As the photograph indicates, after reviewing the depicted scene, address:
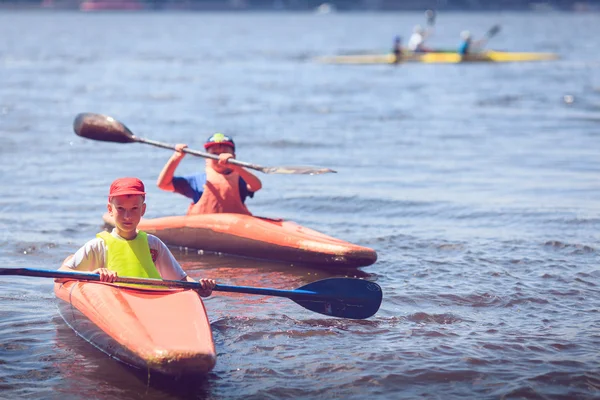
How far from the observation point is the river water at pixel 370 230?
6328 mm

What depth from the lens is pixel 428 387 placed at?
615 centimetres

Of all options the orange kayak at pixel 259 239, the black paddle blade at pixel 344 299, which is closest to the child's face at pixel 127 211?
the black paddle blade at pixel 344 299

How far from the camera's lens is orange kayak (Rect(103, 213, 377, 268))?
896 centimetres

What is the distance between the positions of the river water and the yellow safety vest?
58cm

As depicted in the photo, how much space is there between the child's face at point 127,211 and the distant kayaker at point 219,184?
3095 millimetres

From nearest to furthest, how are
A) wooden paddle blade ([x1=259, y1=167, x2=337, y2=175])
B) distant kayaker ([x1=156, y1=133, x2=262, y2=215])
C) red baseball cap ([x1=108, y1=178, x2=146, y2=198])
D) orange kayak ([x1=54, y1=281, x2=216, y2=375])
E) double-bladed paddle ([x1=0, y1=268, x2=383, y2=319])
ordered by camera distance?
orange kayak ([x1=54, y1=281, x2=216, y2=375])
red baseball cap ([x1=108, y1=178, x2=146, y2=198])
double-bladed paddle ([x1=0, y1=268, x2=383, y2=319])
wooden paddle blade ([x1=259, y1=167, x2=337, y2=175])
distant kayaker ([x1=156, y1=133, x2=262, y2=215])

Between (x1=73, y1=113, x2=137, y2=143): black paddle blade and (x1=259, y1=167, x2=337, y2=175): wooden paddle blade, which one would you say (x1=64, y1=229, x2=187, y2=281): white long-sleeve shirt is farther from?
(x1=73, y1=113, x2=137, y2=143): black paddle blade

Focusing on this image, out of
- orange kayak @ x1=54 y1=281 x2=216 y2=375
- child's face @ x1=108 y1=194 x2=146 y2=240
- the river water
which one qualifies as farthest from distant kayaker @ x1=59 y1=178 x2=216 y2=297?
the river water

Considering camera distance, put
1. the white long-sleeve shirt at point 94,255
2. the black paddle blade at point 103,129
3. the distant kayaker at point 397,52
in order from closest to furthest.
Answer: the white long-sleeve shirt at point 94,255 → the black paddle blade at point 103,129 → the distant kayaker at point 397,52

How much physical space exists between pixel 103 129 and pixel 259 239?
2468 millimetres

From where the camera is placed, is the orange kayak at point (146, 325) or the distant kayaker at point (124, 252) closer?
the orange kayak at point (146, 325)

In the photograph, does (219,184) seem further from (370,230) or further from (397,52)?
(397,52)

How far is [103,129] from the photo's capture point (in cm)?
1080

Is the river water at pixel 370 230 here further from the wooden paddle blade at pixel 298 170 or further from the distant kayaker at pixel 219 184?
the wooden paddle blade at pixel 298 170
